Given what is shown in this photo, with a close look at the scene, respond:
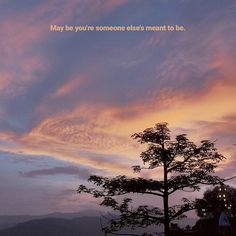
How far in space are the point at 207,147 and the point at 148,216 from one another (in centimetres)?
377

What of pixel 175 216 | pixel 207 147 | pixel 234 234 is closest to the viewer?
pixel 207 147

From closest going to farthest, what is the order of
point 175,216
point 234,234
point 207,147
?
point 207,147
point 175,216
point 234,234

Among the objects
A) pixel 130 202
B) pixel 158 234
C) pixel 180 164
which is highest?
pixel 180 164

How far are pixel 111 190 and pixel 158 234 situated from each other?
10.6 feet

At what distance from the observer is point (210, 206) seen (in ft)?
58.9

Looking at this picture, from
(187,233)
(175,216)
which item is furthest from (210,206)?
(187,233)

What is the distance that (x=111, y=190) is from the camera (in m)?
17.4

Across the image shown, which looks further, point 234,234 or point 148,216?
point 234,234

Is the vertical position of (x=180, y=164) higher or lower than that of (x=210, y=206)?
higher

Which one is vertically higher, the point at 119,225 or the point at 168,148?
the point at 168,148

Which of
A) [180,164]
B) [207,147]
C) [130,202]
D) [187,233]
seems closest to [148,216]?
[130,202]

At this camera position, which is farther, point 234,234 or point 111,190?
point 234,234

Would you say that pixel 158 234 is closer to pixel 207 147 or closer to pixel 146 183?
pixel 146 183

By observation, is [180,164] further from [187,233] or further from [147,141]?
[187,233]
